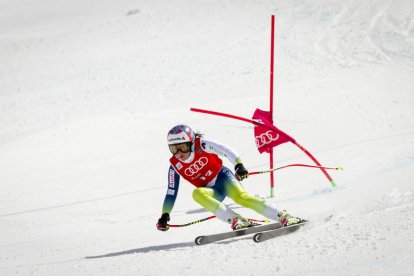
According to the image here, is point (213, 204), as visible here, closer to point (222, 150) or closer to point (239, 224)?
point (239, 224)

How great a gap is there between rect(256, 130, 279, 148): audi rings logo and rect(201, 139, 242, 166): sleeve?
2571mm

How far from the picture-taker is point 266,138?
850 cm

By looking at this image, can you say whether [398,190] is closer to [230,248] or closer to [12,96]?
[230,248]

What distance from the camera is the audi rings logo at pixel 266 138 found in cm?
847

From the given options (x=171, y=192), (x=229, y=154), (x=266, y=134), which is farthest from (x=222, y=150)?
(x=266, y=134)

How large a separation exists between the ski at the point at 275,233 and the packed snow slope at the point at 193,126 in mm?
115

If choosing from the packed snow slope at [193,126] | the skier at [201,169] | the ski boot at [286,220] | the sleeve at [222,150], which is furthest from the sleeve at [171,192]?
the ski boot at [286,220]

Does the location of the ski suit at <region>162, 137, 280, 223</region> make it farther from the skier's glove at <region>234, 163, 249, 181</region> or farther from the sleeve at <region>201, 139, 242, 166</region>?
the skier's glove at <region>234, 163, 249, 181</region>

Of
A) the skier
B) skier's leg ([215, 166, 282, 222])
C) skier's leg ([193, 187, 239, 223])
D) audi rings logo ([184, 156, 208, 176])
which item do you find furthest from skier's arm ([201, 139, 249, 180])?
skier's leg ([193, 187, 239, 223])

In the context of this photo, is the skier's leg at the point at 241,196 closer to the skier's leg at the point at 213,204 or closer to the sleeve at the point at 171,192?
the skier's leg at the point at 213,204

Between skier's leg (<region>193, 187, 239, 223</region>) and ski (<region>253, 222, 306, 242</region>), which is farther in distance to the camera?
skier's leg (<region>193, 187, 239, 223</region>)

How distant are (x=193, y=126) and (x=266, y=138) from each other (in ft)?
18.1

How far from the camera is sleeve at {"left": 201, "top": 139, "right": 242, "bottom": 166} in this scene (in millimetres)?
5844

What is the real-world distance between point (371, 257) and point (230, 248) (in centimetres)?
138
